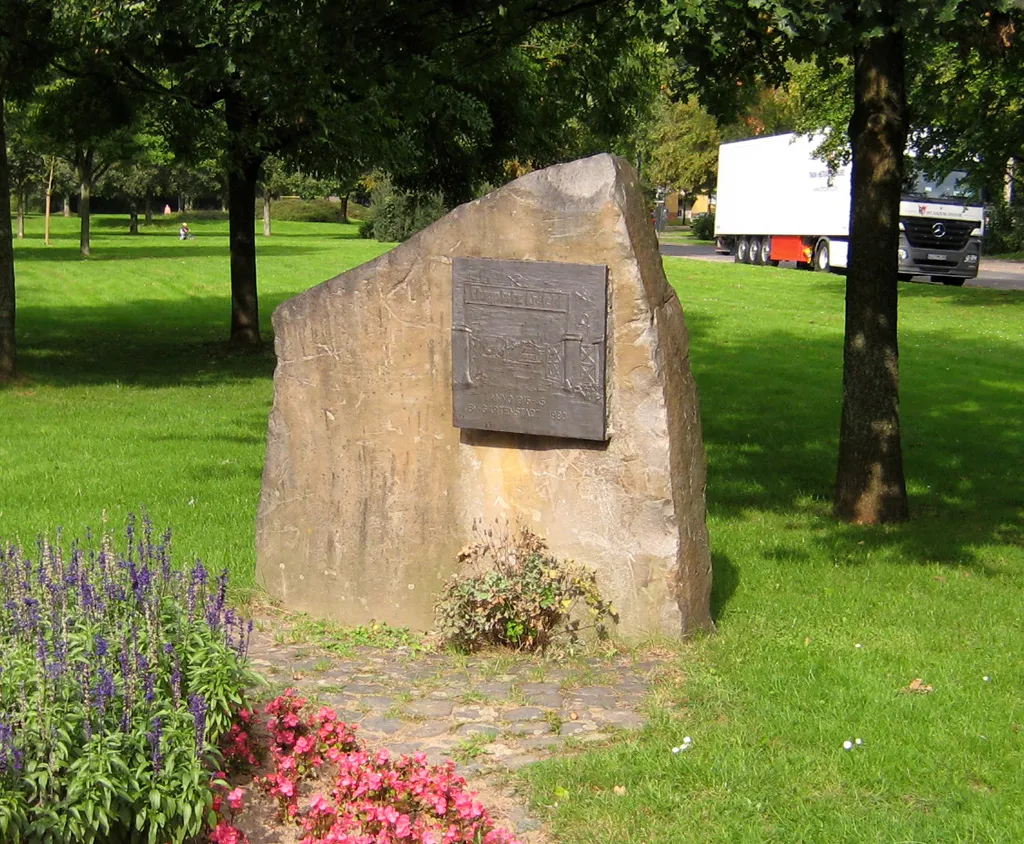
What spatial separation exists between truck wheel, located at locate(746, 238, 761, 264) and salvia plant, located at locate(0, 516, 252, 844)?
41.1 metres

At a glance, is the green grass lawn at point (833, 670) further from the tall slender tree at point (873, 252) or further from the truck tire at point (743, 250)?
the truck tire at point (743, 250)

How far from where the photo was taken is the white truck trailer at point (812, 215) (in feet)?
112

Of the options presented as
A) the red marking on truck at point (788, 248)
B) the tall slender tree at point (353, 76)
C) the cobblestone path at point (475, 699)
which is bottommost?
the cobblestone path at point (475, 699)

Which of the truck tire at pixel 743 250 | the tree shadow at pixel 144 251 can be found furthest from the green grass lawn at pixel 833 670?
the tree shadow at pixel 144 251

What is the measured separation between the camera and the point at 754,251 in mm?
45469

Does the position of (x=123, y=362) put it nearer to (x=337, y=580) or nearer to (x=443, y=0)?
(x=443, y=0)

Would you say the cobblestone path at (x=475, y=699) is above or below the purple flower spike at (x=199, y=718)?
below

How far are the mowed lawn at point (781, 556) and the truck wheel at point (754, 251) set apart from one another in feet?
72.2

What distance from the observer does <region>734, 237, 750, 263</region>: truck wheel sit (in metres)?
46.1

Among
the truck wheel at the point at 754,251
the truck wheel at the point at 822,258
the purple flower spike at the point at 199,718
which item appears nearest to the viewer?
the purple flower spike at the point at 199,718

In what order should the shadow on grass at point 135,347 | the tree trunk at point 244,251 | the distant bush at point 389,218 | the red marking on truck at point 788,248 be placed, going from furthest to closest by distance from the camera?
the distant bush at point 389,218
the red marking on truck at point 788,248
the tree trunk at point 244,251
the shadow on grass at point 135,347

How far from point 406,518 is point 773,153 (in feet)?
126

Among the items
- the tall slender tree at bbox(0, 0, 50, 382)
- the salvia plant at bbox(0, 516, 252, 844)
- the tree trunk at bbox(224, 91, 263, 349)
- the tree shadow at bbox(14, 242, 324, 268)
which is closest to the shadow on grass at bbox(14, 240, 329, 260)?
the tree shadow at bbox(14, 242, 324, 268)

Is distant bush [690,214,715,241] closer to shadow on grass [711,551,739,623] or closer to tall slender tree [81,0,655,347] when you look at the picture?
tall slender tree [81,0,655,347]
